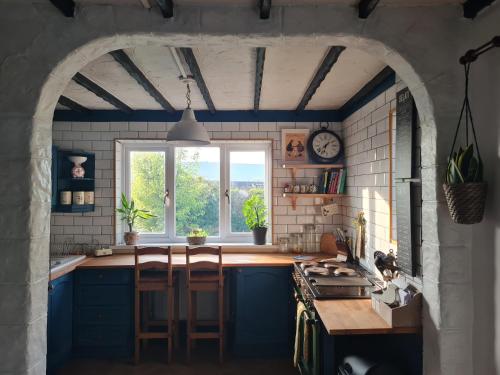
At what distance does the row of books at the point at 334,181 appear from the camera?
381 cm

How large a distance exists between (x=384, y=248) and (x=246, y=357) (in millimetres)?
1693

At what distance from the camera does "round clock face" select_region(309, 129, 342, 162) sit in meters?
3.91

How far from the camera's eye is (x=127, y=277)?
3.35 m

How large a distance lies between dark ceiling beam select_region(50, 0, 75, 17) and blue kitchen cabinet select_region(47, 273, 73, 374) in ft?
7.14

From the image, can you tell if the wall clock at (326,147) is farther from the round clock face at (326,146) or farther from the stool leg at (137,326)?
the stool leg at (137,326)

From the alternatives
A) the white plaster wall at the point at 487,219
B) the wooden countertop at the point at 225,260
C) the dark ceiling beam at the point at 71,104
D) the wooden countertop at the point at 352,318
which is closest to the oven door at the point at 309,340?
the wooden countertop at the point at 352,318

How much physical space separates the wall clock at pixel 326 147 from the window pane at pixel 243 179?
2.07 feet

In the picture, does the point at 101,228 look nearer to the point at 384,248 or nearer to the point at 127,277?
the point at 127,277

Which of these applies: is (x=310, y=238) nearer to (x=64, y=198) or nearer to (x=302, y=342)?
(x=302, y=342)

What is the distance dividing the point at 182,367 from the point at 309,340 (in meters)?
1.35

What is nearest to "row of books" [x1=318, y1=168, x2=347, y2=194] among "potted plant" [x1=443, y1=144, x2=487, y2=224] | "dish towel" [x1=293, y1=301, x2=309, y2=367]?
"dish towel" [x1=293, y1=301, x2=309, y2=367]

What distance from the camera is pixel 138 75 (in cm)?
268

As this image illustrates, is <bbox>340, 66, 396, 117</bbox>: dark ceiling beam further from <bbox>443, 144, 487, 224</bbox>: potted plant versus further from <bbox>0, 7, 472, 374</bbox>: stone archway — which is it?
<bbox>443, 144, 487, 224</bbox>: potted plant

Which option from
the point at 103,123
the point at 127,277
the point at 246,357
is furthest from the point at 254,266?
the point at 103,123
